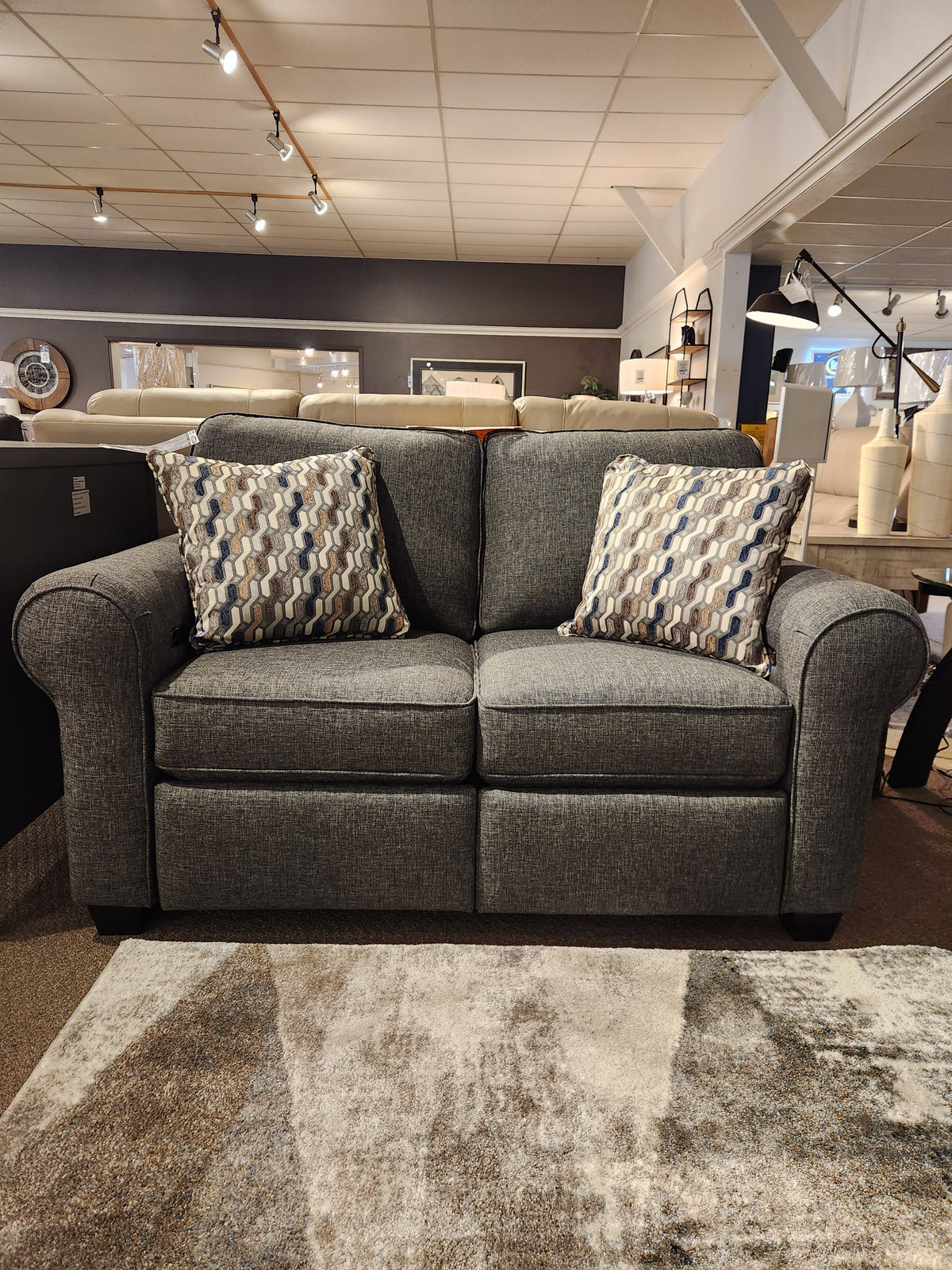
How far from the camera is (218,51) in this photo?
3297 mm

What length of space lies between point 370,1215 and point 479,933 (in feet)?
2.36

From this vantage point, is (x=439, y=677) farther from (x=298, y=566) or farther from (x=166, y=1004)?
(x=166, y=1004)

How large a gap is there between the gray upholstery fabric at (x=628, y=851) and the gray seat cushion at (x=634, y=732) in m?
0.04

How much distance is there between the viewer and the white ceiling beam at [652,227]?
5.46m

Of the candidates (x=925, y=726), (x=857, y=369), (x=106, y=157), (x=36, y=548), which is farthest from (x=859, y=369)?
(x=106, y=157)

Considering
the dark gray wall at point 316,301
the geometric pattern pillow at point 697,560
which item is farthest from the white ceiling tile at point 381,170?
the geometric pattern pillow at point 697,560

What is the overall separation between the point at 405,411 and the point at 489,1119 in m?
2.02

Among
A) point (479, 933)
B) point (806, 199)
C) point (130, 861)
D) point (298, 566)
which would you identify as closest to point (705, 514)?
point (298, 566)

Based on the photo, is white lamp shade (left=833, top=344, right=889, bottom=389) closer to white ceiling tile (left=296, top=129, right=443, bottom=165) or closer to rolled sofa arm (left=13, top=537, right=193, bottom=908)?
rolled sofa arm (left=13, top=537, right=193, bottom=908)

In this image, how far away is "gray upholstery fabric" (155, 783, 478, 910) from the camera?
4.60ft

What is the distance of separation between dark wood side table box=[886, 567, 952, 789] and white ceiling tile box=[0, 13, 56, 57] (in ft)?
14.3

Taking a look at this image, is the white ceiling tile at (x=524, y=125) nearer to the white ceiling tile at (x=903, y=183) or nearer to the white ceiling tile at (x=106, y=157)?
the white ceiling tile at (x=903, y=183)

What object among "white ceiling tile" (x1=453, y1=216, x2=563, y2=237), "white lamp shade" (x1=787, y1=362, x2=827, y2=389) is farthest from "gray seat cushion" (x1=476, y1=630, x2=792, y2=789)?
"white ceiling tile" (x1=453, y1=216, x2=563, y2=237)

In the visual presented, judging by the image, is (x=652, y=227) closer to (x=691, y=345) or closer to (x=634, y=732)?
(x=691, y=345)
